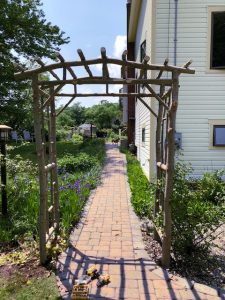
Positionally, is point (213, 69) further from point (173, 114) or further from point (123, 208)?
point (173, 114)

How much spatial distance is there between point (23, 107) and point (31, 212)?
12882mm

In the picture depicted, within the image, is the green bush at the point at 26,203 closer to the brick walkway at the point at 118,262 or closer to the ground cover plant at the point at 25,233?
the ground cover plant at the point at 25,233

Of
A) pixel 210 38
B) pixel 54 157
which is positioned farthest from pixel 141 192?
pixel 210 38

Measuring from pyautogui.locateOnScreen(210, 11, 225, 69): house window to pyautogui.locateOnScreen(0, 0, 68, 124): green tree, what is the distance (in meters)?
9.73

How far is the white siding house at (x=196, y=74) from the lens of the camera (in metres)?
8.14

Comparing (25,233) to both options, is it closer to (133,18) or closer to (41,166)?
(41,166)

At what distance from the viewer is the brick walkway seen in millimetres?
3336

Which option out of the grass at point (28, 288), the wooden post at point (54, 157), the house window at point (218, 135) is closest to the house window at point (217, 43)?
the house window at point (218, 135)

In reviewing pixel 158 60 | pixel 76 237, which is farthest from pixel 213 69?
→ pixel 76 237

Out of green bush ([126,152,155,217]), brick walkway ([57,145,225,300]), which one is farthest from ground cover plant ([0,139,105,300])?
green bush ([126,152,155,217])

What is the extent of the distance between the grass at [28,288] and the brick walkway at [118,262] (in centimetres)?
11

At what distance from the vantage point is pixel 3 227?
5020 mm

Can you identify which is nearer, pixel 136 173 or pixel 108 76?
pixel 108 76

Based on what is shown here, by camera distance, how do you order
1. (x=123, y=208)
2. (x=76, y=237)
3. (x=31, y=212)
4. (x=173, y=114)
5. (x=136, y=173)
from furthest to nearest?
(x=136, y=173) → (x=123, y=208) → (x=31, y=212) → (x=76, y=237) → (x=173, y=114)
